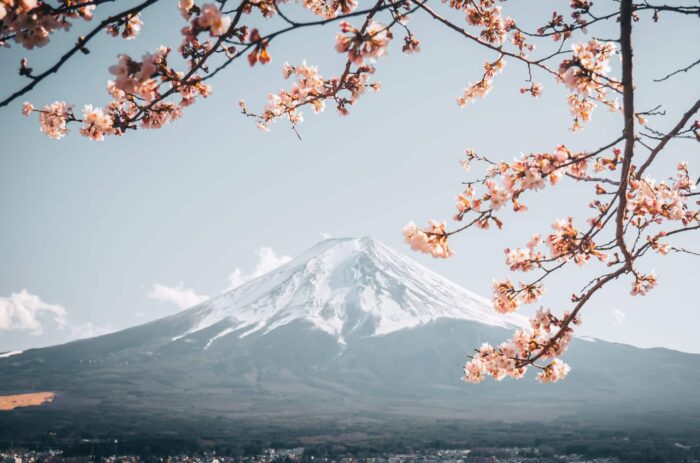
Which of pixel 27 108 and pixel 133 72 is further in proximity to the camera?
pixel 27 108

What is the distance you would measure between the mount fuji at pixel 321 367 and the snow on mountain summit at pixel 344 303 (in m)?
0.75

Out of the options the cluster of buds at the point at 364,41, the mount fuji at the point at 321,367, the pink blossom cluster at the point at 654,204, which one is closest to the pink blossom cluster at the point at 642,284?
the pink blossom cluster at the point at 654,204

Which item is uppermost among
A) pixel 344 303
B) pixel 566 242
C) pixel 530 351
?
pixel 344 303

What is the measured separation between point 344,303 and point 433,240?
6443 inches

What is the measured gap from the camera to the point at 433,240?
2668 mm

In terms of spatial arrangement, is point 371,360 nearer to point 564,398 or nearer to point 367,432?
point 564,398

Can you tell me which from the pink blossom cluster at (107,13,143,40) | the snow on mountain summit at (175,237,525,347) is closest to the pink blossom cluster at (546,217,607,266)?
the pink blossom cluster at (107,13,143,40)

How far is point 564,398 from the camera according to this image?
102 m

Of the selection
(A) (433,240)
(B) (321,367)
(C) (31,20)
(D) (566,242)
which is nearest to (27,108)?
(C) (31,20)

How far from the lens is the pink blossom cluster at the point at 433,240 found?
2.66m

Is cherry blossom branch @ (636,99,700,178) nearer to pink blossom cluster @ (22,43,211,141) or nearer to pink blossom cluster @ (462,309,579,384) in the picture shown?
pink blossom cluster @ (462,309,579,384)

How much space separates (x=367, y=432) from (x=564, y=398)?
7174 cm

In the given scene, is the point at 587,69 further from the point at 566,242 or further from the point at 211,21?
the point at 211,21

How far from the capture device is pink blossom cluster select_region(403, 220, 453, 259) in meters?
2.66
